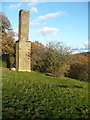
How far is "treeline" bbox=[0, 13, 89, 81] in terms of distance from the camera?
1288 cm

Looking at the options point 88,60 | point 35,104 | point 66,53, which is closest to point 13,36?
point 66,53

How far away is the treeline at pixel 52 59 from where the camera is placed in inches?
507

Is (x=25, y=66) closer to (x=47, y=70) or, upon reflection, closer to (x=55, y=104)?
(x=47, y=70)

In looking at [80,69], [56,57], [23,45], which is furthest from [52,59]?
[80,69]

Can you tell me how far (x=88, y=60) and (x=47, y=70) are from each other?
17.5ft

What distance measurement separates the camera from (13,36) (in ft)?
59.4

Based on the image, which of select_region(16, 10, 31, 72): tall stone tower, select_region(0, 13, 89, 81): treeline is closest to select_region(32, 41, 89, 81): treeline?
select_region(0, 13, 89, 81): treeline

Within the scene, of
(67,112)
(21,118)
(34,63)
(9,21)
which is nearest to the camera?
(21,118)

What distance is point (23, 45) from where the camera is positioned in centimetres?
1340

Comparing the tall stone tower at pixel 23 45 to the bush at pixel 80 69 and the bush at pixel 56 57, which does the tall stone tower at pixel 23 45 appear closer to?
the bush at pixel 56 57

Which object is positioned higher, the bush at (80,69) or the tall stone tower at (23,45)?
the tall stone tower at (23,45)

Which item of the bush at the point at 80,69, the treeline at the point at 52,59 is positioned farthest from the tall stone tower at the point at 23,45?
the bush at the point at 80,69

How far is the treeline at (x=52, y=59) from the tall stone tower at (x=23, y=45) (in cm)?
183

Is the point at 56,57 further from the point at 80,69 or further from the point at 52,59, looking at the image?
the point at 80,69
